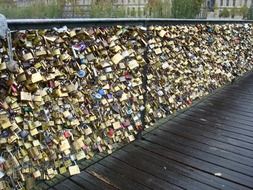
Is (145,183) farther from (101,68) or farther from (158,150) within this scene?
(101,68)

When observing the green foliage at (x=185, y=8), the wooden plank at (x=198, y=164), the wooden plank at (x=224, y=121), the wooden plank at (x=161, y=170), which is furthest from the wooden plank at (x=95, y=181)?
the green foliage at (x=185, y=8)

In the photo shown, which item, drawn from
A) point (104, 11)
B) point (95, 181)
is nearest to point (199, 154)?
point (95, 181)

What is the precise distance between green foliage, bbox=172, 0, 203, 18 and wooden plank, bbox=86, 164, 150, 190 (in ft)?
43.6

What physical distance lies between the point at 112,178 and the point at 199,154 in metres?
0.79

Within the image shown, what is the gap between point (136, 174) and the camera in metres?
2.29

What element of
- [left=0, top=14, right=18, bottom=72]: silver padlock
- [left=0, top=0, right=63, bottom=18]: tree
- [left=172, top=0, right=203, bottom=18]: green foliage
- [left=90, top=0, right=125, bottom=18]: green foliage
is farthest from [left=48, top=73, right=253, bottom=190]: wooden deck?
[left=0, top=0, right=63, bottom=18]: tree

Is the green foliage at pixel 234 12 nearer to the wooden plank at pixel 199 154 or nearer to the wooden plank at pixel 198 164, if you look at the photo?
the wooden plank at pixel 199 154

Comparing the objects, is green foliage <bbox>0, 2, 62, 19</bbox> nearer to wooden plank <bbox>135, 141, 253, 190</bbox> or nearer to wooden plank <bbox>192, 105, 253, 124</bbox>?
wooden plank <bbox>192, 105, 253, 124</bbox>

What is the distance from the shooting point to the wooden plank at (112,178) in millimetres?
2142

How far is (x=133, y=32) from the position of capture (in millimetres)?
2564

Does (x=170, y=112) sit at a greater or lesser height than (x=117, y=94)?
lesser

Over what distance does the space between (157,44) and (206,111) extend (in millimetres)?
1169

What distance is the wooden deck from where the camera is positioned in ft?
7.20

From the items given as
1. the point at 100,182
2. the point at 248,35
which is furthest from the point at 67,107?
the point at 248,35
